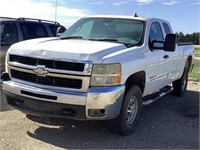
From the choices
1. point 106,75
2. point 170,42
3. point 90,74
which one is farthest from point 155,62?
point 90,74

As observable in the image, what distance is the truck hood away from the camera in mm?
4750

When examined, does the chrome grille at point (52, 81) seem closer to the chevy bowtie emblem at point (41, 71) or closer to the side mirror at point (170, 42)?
the chevy bowtie emblem at point (41, 71)

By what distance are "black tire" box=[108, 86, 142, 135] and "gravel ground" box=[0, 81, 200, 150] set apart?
0.13 metres

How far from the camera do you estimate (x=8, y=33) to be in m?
9.17

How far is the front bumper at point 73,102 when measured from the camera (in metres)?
4.70

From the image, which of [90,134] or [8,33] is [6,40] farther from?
[90,134]

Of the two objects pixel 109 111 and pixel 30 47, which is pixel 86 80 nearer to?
pixel 109 111

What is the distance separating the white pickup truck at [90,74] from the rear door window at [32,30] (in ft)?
11.7

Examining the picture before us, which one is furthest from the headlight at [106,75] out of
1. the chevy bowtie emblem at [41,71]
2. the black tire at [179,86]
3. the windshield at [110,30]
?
the black tire at [179,86]

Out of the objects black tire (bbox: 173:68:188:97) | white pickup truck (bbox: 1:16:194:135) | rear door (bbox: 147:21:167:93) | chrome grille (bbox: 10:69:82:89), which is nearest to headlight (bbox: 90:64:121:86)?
white pickup truck (bbox: 1:16:194:135)

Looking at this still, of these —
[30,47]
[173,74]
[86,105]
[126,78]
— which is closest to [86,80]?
[86,105]

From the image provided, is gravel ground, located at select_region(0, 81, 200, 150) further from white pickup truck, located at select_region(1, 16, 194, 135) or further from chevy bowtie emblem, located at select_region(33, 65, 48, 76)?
chevy bowtie emblem, located at select_region(33, 65, 48, 76)

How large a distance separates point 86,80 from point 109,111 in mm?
570

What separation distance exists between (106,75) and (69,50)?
25.6 inches
